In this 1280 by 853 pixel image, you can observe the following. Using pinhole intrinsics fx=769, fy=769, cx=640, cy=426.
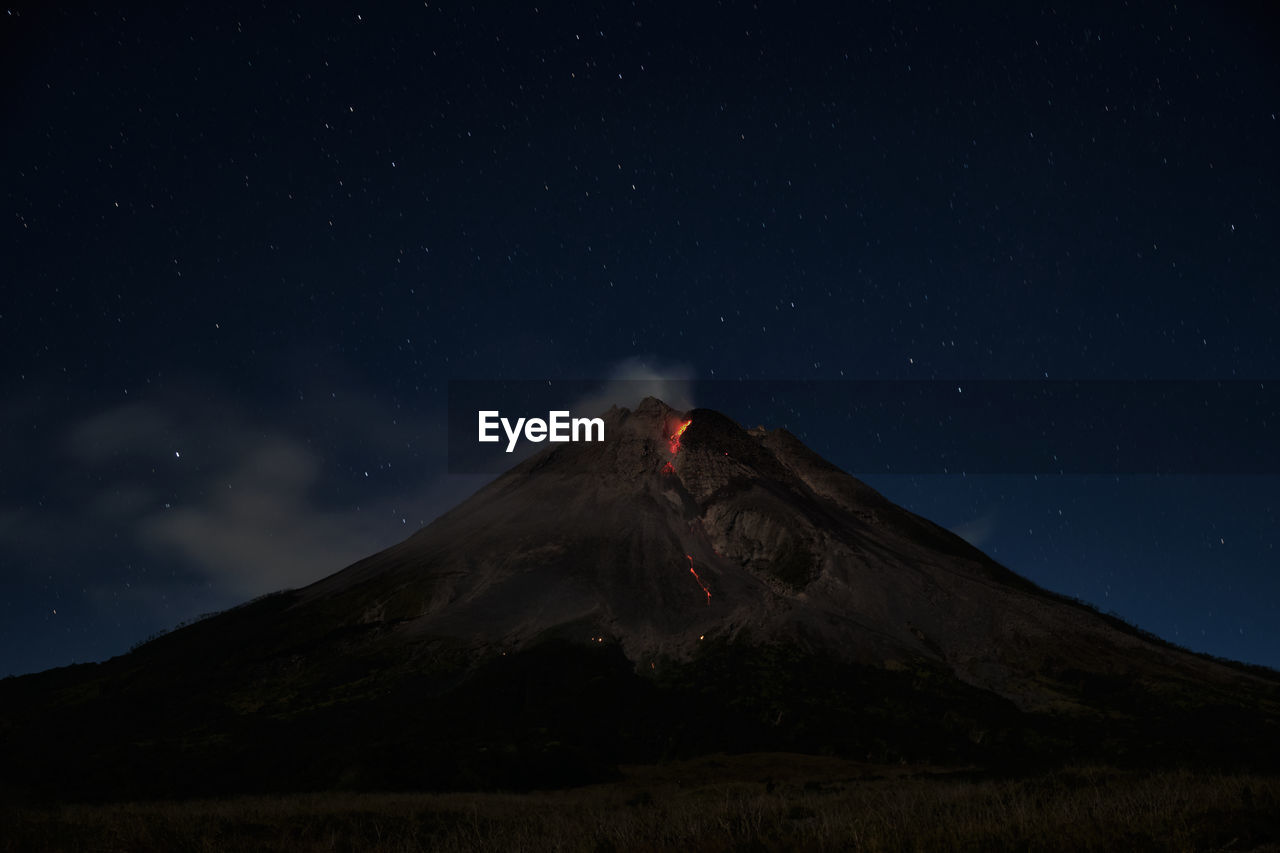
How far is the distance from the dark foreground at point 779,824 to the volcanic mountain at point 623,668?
62.9 feet

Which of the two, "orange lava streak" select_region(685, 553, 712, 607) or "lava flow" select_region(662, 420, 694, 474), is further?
"lava flow" select_region(662, 420, 694, 474)

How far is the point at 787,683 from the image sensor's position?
66.0 metres

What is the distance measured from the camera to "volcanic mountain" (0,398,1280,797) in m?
51.5

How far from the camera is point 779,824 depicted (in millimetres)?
16453

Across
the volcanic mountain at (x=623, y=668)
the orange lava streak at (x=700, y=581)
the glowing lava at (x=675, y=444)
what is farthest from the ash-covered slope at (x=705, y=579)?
the glowing lava at (x=675, y=444)

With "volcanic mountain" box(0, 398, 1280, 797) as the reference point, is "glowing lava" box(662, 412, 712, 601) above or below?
above

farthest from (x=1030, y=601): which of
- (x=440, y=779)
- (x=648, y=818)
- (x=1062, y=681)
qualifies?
(x=648, y=818)

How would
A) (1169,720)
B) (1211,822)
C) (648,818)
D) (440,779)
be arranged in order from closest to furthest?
(1211,822)
(648,818)
(440,779)
(1169,720)

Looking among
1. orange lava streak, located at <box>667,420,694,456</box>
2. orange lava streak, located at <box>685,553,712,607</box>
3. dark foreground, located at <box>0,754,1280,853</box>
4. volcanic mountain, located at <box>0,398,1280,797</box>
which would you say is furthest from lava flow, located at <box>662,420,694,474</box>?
dark foreground, located at <box>0,754,1280,853</box>

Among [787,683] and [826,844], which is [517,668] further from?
[826,844]

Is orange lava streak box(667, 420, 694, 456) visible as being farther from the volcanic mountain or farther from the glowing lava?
the volcanic mountain

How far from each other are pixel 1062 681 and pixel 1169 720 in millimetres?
11497

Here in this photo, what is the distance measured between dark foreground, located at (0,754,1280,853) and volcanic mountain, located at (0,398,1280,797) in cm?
1918

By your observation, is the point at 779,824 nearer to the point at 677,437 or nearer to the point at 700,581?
the point at 700,581
